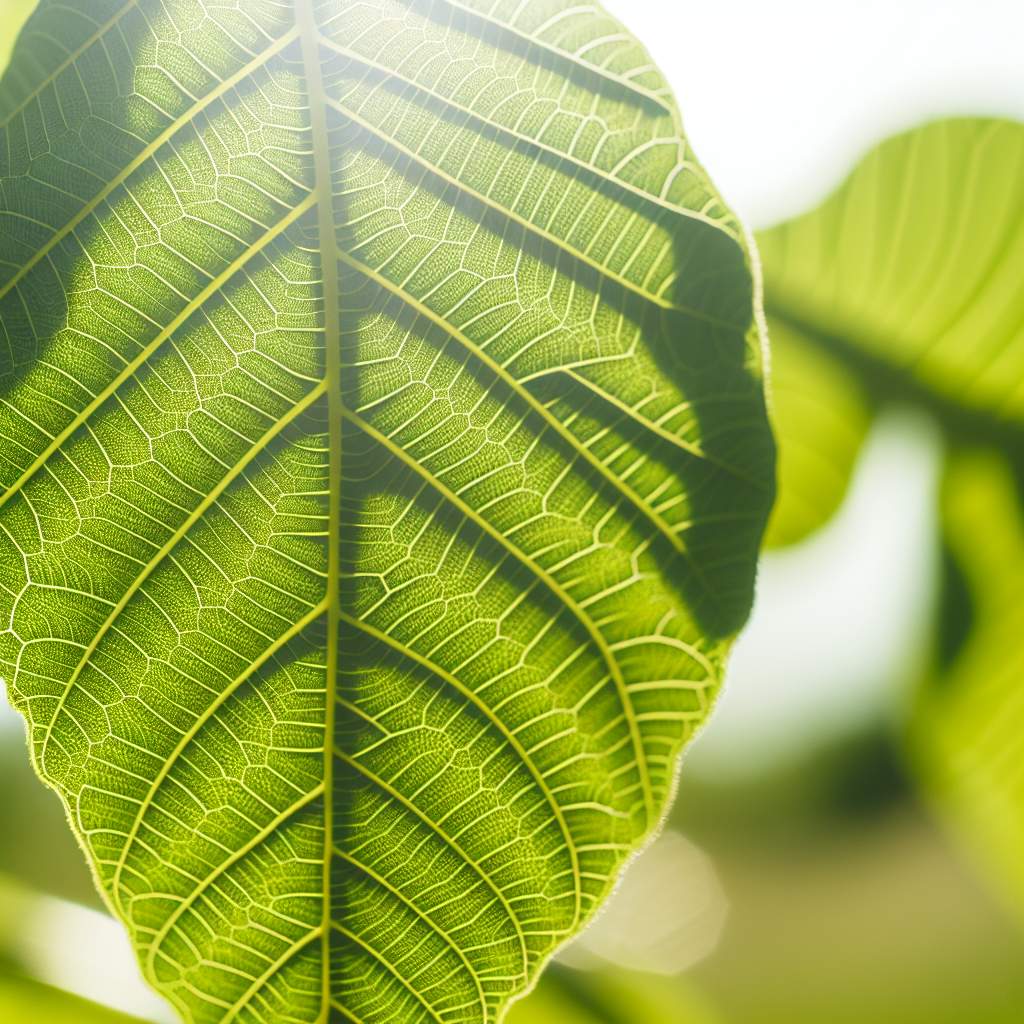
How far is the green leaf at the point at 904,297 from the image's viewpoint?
0.77 m

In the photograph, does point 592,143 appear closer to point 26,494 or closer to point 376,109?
point 376,109

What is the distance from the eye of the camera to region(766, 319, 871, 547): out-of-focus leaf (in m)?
0.82

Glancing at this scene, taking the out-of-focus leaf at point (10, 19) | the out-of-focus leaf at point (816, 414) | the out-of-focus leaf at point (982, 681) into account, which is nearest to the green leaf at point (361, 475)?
the out-of-focus leaf at point (10, 19)

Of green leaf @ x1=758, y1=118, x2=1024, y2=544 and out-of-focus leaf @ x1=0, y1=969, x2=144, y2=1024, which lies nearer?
green leaf @ x1=758, y1=118, x2=1024, y2=544

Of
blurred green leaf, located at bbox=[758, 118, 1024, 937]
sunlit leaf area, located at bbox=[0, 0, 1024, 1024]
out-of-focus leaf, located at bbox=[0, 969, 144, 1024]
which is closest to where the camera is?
sunlit leaf area, located at bbox=[0, 0, 1024, 1024]

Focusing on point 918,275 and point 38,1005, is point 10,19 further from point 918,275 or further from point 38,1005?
point 38,1005

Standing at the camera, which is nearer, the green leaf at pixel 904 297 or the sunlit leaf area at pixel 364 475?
the sunlit leaf area at pixel 364 475

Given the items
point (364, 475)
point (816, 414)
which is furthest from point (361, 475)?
point (816, 414)

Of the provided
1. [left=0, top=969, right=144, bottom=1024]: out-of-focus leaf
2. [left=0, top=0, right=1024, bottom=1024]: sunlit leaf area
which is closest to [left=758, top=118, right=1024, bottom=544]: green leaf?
[left=0, top=0, right=1024, bottom=1024]: sunlit leaf area

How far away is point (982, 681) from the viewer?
3.00ft

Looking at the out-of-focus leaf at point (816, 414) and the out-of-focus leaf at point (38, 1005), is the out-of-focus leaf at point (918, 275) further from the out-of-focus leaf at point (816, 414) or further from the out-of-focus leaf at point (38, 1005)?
the out-of-focus leaf at point (38, 1005)

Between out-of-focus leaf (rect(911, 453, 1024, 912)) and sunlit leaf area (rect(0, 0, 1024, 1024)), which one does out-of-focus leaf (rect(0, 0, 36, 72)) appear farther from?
out-of-focus leaf (rect(911, 453, 1024, 912))

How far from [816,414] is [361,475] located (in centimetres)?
47

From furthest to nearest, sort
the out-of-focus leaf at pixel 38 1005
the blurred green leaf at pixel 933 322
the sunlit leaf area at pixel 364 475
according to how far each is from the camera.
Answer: the out-of-focus leaf at pixel 38 1005, the blurred green leaf at pixel 933 322, the sunlit leaf area at pixel 364 475
